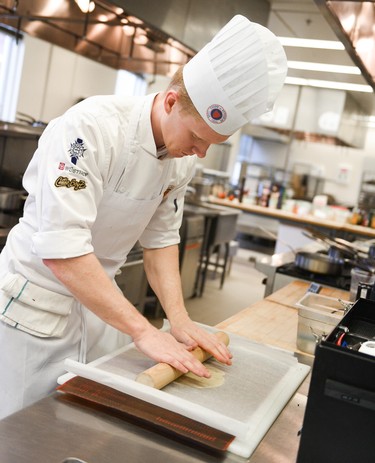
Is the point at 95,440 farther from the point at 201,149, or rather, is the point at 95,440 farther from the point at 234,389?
the point at 201,149

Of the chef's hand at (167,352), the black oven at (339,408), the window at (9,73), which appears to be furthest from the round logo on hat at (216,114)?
the window at (9,73)

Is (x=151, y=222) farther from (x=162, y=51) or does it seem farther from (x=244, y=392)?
(x=162, y=51)

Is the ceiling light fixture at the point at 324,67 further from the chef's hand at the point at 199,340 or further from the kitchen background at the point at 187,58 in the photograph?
the chef's hand at the point at 199,340

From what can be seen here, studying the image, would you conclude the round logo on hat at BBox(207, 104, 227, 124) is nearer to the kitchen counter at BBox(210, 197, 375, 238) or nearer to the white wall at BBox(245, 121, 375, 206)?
the kitchen counter at BBox(210, 197, 375, 238)

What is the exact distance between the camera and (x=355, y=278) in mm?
2396

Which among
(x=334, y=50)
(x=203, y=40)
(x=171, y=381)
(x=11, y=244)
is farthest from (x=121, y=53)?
(x=171, y=381)

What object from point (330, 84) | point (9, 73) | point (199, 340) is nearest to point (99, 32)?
point (9, 73)

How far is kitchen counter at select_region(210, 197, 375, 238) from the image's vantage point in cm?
752

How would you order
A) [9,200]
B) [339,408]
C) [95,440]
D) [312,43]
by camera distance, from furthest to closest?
[312,43] → [9,200] → [95,440] → [339,408]

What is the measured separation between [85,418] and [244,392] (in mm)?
354

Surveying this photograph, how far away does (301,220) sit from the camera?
7.54 m

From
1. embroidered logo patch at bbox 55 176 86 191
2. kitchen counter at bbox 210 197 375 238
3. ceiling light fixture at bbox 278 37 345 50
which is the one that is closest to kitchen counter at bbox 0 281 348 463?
embroidered logo patch at bbox 55 176 86 191

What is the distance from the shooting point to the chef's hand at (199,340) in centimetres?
132

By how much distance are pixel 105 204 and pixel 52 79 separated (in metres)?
6.66
